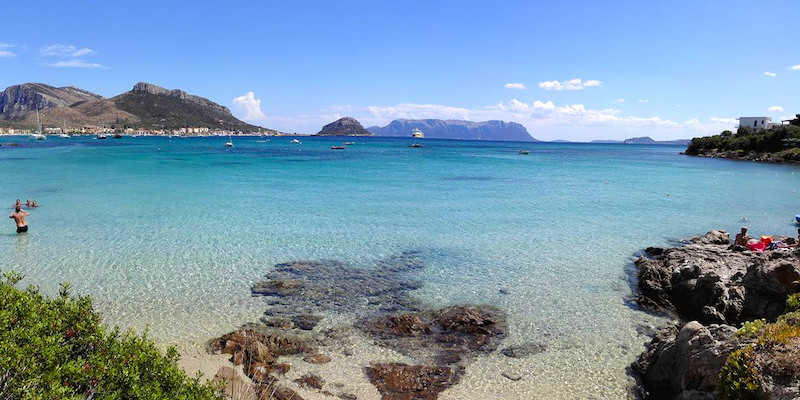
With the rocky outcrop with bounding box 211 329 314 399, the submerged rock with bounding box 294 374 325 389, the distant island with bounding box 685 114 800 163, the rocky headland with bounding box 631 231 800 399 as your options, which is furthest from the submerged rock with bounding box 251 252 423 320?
the distant island with bounding box 685 114 800 163

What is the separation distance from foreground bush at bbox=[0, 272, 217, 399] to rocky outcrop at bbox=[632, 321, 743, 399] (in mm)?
7446

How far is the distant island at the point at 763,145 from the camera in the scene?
78.8 metres

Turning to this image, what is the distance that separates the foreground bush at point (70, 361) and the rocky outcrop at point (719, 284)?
12221 mm

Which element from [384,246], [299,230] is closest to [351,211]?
[299,230]

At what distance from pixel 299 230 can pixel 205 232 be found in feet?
13.3

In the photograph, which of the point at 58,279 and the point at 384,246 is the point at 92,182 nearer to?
the point at 58,279

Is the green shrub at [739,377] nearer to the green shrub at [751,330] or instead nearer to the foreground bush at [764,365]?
the foreground bush at [764,365]

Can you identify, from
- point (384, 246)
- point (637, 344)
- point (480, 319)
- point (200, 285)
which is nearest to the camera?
point (637, 344)

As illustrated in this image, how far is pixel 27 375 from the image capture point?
4387 millimetres

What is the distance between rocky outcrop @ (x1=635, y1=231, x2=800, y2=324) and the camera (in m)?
11.0

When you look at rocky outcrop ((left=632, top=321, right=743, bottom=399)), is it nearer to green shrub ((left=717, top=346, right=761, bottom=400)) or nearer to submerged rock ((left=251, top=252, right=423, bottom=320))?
green shrub ((left=717, top=346, right=761, bottom=400))

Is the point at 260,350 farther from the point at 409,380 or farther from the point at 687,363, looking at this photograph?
the point at 687,363

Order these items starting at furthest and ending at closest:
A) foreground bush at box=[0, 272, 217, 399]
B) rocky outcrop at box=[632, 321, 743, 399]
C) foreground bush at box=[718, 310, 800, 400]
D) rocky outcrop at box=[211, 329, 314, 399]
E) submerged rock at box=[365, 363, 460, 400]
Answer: rocky outcrop at box=[211, 329, 314, 399] → submerged rock at box=[365, 363, 460, 400] → rocky outcrop at box=[632, 321, 743, 399] → foreground bush at box=[718, 310, 800, 400] → foreground bush at box=[0, 272, 217, 399]

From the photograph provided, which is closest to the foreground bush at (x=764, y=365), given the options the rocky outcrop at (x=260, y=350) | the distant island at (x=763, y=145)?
the rocky outcrop at (x=260, y=350)
